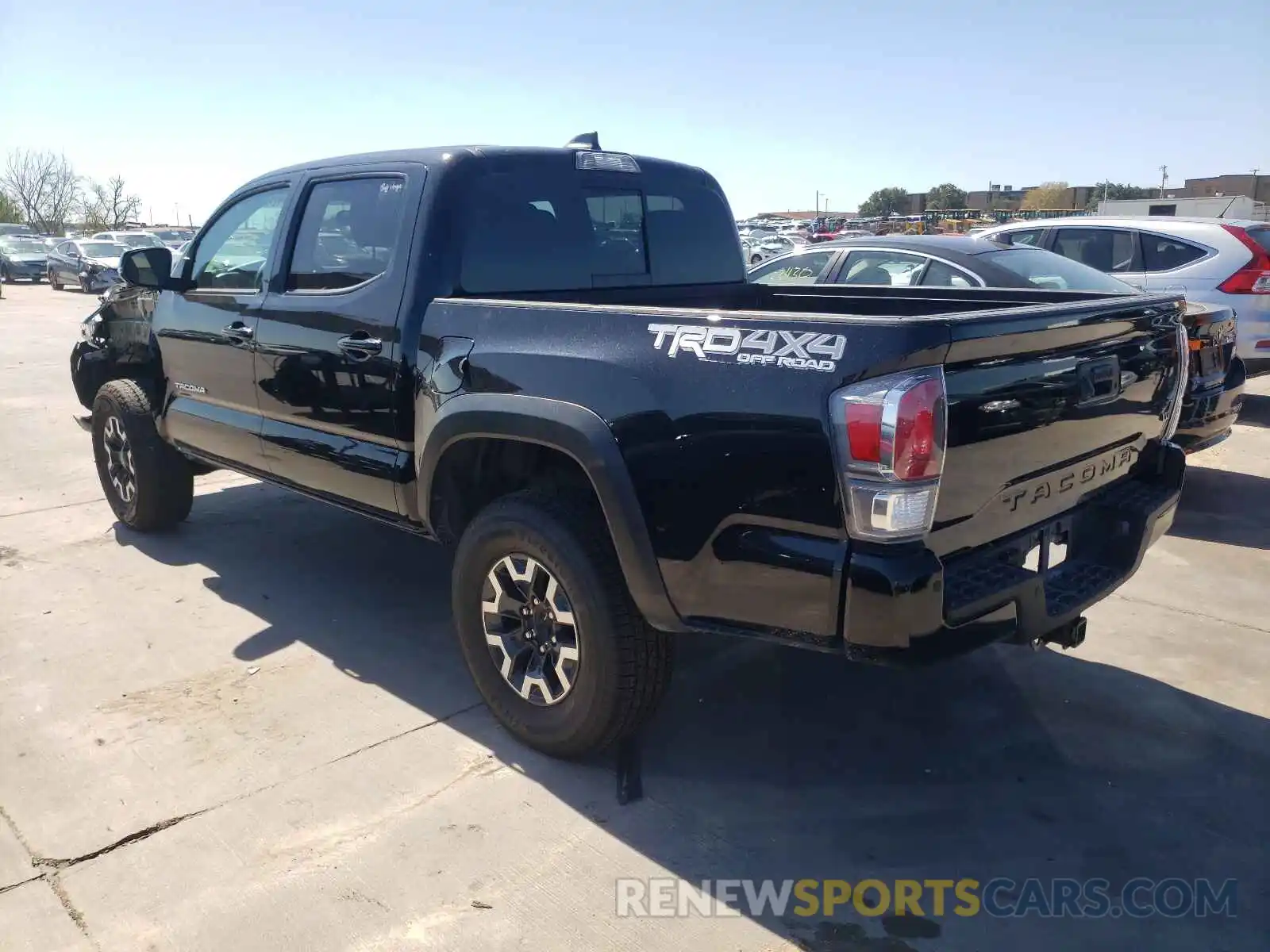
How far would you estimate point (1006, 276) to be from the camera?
654 centimetres

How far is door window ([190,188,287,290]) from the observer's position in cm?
454

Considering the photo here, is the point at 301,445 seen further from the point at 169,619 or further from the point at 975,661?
the point at 975,661

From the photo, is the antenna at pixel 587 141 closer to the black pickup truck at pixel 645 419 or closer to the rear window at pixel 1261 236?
the black pickup truck at pixel 645 419

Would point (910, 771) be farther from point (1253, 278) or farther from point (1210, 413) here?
point (1253, 278)

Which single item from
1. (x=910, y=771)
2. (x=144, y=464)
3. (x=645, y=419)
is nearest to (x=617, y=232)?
(x=645, y=419)

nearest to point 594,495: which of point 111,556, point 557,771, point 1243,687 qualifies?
point 557,771

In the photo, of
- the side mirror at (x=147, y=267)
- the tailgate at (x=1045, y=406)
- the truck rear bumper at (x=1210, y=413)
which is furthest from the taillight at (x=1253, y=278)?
the side mirror at (x=147, y=267)

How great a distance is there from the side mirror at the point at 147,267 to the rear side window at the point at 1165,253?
788cm

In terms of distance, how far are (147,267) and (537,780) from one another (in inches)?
136

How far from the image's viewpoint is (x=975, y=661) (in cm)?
417

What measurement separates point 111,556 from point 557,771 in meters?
3.42

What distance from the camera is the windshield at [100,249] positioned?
92.3 ft

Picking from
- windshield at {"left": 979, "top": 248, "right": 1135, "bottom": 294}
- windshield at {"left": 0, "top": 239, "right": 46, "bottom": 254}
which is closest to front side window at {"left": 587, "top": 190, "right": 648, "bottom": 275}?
windshield at {"left": 979, "top": 248, "right": 1135, "bottom": 294}

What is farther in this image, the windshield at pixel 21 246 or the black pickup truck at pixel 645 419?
the windshield at pixel 21 246
